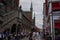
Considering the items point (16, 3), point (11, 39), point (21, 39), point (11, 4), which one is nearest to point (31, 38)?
point (21, 39)

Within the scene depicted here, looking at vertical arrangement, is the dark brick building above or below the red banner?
below

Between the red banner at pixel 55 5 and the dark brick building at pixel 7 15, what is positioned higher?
the red banner at pixel 55 5

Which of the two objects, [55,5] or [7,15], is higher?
[55,5]

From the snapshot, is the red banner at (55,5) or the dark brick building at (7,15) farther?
the dark brick building at (7,15)

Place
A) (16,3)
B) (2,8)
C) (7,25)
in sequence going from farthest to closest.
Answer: (16,3) → (2,8) → (7,25)

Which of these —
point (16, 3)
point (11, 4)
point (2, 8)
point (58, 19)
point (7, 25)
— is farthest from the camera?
point (16, 3)

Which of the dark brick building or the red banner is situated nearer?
the red banner

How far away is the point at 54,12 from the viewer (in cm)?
2880

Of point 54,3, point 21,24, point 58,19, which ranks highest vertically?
point 54,3

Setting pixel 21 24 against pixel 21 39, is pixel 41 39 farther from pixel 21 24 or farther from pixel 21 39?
pixel 21 24

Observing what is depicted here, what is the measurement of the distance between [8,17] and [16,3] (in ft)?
73.7

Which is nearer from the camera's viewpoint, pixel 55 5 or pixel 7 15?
pixel 55 5

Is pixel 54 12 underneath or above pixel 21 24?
above

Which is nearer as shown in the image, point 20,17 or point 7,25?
point 7,25
